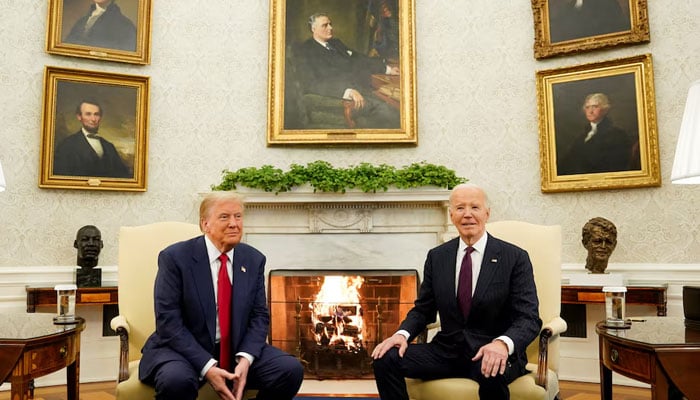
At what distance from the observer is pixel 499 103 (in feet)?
17.2

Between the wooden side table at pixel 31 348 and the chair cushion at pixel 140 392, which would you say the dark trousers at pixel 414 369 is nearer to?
the chair cushion at pixel 140 392

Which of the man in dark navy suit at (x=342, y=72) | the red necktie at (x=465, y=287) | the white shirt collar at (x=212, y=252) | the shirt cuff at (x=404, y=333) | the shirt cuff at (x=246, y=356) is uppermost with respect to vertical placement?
the man in dark navy suit at (x=342, y=72)

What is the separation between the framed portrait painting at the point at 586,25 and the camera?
15.6ft

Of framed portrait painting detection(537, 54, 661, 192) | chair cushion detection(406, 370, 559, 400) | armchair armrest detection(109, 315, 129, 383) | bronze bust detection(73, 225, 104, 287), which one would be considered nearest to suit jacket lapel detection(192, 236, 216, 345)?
armchair armrest detection(109, 315, 129, 383)

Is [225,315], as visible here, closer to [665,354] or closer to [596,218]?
[665,354]

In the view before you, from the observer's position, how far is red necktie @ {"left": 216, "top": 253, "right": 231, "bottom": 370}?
2.55 m

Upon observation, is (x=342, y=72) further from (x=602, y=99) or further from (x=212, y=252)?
(x=212, y=252)

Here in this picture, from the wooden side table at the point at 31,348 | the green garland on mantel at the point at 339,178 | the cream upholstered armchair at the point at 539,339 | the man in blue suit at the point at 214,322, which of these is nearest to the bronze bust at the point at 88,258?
the green garland on mantel at the point at 339,178

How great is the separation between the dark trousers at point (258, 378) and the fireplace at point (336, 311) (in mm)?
2234

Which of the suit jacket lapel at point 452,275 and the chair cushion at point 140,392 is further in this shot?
the suit jacket lapel at point 452,275

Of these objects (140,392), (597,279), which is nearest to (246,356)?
(140,392)

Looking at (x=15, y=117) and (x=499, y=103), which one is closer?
(x=15, y=117)

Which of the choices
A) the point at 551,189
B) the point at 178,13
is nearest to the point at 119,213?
the point at 178,13

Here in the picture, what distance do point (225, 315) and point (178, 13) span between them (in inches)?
155
